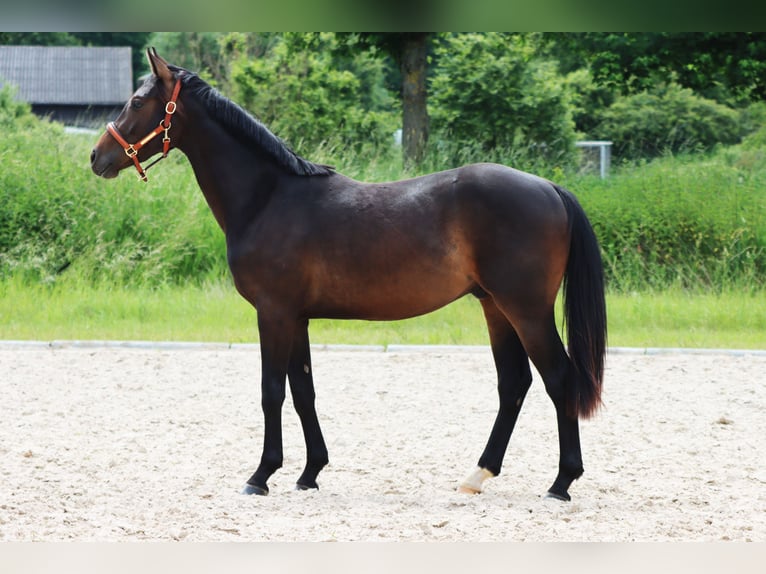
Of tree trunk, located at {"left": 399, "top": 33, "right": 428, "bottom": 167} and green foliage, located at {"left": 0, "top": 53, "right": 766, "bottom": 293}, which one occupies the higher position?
tree trunk, located at {"left": 399, "top": 33, "right": 428, "bottom": 167}

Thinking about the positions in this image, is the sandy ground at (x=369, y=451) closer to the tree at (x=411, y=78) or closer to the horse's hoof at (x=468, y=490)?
the horse's hoof at (x=468, y=490)

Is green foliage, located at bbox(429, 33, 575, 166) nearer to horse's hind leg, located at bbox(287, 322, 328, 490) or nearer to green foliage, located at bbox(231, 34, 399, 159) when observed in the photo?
green foliage, located at bbox(231, 34, 399, 159)

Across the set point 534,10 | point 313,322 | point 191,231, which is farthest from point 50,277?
point 534,10

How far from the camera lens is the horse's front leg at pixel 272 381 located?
14.5ft

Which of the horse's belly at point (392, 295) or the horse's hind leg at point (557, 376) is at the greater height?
the horse's belly at point (392, 295)

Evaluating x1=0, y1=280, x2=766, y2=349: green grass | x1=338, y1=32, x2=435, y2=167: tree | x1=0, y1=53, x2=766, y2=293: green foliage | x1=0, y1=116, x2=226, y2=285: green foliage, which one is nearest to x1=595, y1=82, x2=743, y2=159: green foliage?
x1=338, y1=32, x2=435, y2=167: tree

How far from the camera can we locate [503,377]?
461 cm

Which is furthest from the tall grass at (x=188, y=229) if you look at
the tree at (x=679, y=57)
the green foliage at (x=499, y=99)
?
the green foliage at (x=499, y=99)

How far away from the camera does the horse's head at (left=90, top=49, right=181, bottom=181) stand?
14.5 feet

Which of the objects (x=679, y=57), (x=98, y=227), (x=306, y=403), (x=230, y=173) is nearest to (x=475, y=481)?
(x=306, y=403)

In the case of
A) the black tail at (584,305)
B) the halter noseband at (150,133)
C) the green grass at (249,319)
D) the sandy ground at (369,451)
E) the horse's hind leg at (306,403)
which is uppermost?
the halter noseband at (150,133)

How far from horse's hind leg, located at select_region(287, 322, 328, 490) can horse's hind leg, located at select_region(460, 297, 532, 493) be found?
717 mm

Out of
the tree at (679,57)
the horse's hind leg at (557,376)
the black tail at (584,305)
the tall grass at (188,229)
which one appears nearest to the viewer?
the horse's hind leg at (557,376)

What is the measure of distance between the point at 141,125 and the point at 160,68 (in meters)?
0.28
